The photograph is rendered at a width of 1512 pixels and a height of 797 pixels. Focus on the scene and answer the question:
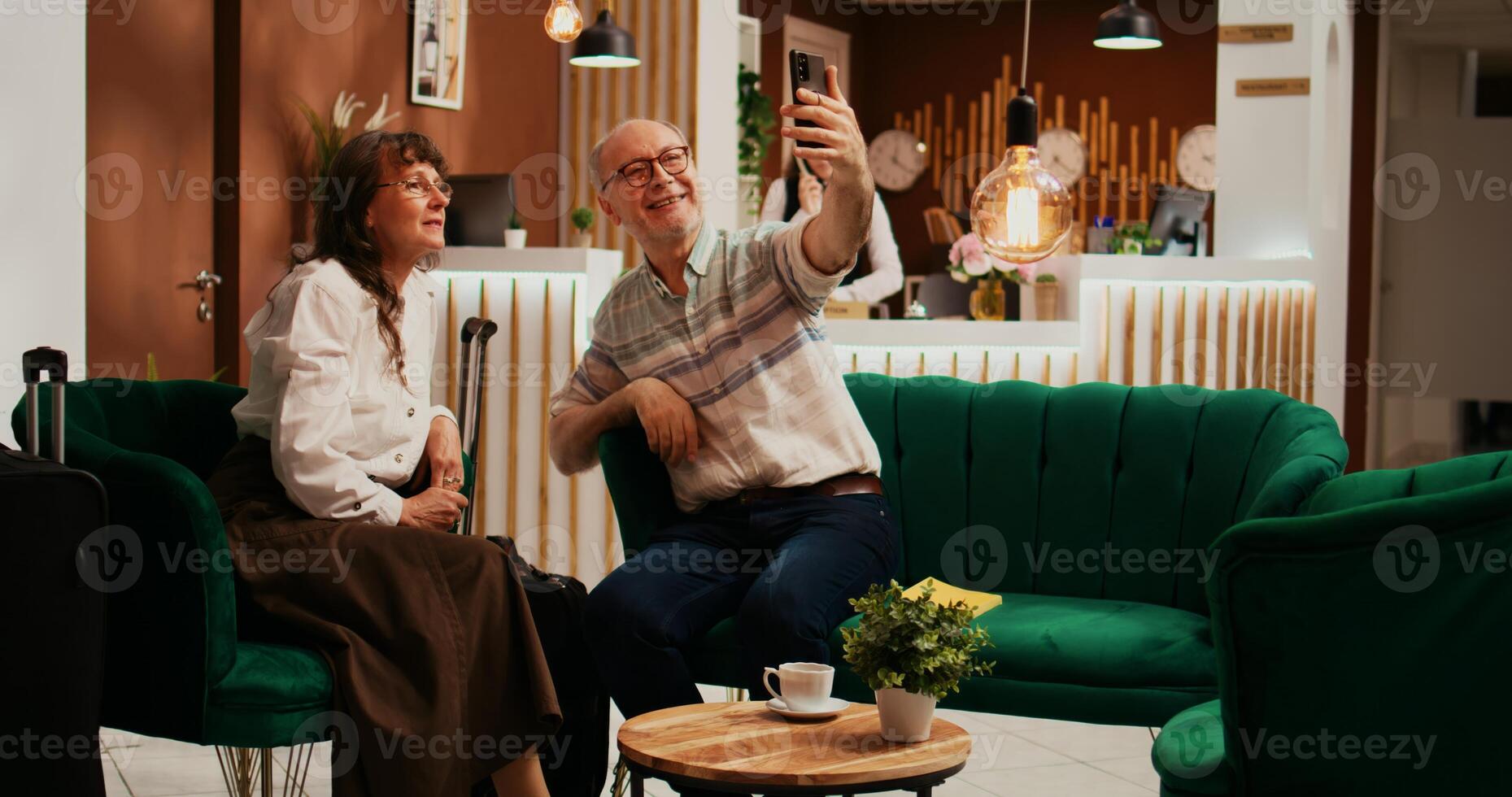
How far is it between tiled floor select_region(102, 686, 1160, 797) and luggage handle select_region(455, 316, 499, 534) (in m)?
0.93

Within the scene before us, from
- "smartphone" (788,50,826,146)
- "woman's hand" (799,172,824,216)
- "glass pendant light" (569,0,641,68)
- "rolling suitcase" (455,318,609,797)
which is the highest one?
"glass pendant light" (569,0,641,68)

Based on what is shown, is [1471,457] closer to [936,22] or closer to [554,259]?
[554,259]

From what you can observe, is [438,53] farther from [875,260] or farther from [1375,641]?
[1375,641]

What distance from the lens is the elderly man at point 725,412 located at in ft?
8.80

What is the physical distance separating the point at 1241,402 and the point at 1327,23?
391cm

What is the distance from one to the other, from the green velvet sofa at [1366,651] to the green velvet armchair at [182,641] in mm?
1384

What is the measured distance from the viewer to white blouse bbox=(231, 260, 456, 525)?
2.48m

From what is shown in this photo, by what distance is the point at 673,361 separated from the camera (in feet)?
9.91

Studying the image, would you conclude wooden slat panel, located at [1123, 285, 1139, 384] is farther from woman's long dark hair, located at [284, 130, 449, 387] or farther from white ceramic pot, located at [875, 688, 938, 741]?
white ceramic pot, located at [875, 688, 938, 741]

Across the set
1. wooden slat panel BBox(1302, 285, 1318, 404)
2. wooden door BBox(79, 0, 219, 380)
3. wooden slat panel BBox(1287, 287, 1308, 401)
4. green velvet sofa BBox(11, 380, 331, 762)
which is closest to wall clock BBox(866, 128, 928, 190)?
→ wooden slat panel BBox(1302, 285, 1318, 404)

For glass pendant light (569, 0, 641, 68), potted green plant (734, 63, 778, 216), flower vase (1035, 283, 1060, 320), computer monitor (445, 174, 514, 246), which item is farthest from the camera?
potted green plant (734, 63, 778, 216)

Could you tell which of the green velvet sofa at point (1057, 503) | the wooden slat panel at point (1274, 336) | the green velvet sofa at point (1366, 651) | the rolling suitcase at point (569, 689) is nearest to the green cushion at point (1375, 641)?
the green velvet sofa at point (1366, 651)

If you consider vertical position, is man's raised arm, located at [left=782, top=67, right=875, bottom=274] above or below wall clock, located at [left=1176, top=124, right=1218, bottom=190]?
below

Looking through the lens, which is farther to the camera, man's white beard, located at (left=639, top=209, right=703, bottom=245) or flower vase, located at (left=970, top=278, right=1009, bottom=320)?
flower vase, located at (left=970, top=278, right=1009, bottom=320)
